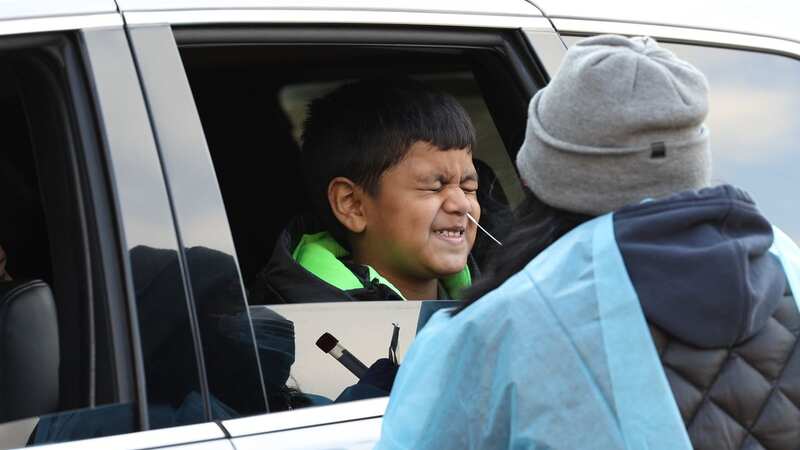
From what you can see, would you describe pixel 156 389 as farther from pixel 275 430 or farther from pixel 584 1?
pixel 584 1

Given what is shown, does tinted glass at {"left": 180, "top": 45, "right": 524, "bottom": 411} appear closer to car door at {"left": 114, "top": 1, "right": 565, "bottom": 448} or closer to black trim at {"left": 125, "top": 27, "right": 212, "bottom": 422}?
car door at {"left": 114, "top": 1, "right": 565, "bottom": 448}

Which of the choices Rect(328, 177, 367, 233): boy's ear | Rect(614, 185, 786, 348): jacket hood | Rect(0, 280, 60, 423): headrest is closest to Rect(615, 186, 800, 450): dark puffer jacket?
Rect(614, 185, 786, 348): jacket hood

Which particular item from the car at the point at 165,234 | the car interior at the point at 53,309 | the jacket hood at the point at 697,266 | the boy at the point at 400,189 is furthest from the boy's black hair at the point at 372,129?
the jacket hood at the point at 697,266

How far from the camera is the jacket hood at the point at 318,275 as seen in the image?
258cm

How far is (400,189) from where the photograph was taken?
9.91ft

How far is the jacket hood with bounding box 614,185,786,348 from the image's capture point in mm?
1579

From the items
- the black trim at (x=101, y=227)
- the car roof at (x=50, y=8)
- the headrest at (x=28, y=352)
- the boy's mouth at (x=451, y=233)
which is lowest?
the boy's mouth at (x=451, y=233)

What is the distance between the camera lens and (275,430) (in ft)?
7.04

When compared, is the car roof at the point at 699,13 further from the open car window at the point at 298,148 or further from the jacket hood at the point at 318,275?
the jacket hood at the point at 318,275

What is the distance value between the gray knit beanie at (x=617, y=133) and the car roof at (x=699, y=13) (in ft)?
3.27

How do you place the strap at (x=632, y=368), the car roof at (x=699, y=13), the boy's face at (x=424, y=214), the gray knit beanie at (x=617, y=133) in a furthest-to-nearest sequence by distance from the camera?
the boy's face at (x=424, y=214) < the car roof at (x=699, y=13) < the gray knit beanie at (x=617, y=133) < the strap at (x=632, y=368)

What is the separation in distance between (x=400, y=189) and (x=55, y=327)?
974mm

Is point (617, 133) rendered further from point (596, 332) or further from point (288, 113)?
point (288, 113)

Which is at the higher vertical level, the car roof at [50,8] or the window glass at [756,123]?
the car roof at [50,8]
